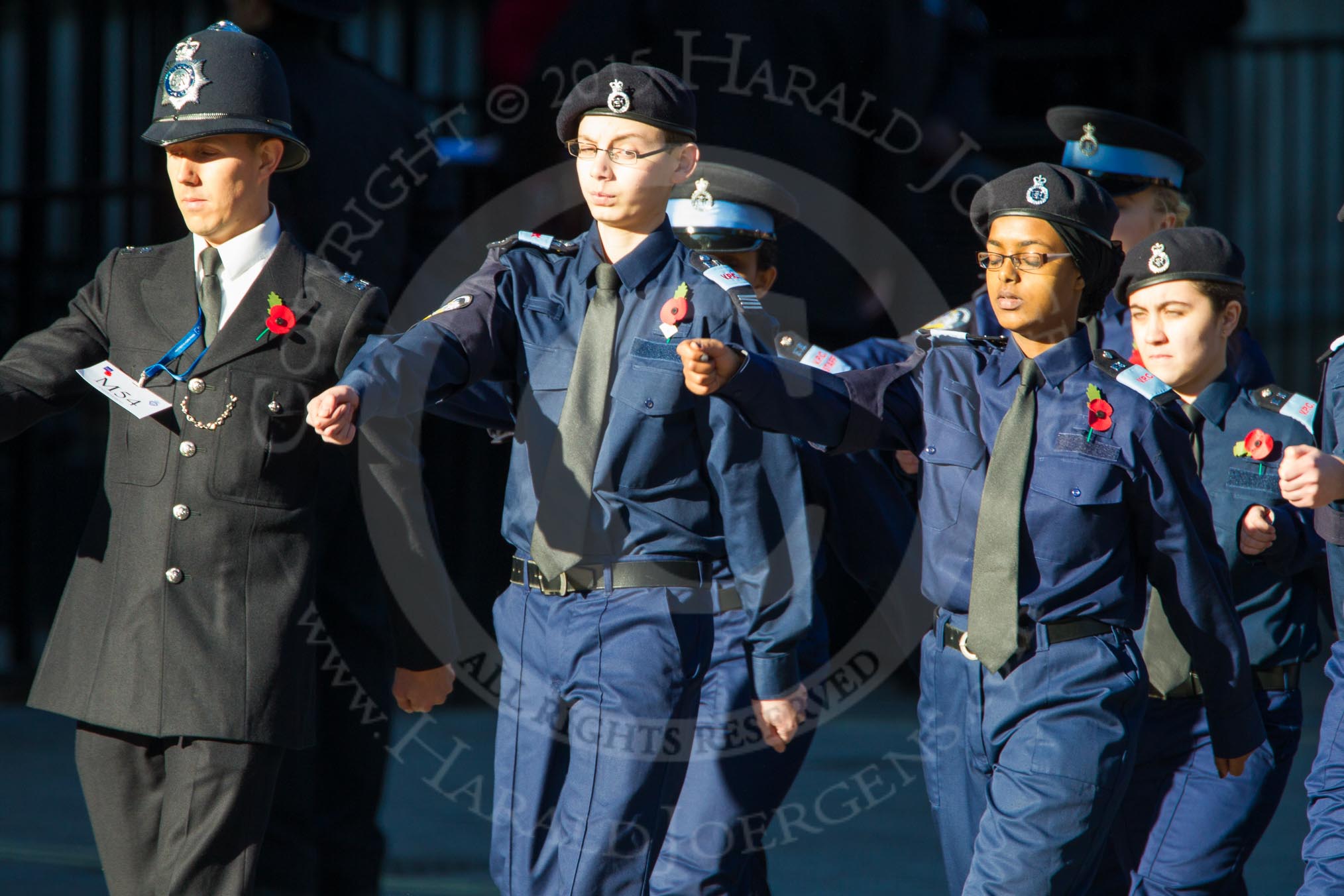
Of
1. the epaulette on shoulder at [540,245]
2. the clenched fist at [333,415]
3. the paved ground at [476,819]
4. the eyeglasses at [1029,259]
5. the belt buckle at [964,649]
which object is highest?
the epaulette on shoulder at [540,245]

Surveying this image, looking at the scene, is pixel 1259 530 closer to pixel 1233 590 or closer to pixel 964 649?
pixel 1233 590

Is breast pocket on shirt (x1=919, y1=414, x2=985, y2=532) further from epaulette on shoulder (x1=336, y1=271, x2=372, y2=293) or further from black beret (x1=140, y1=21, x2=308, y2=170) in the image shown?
black beret (x1=140, y1=21, x2=308, y2=170)

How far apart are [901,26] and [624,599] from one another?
3.94 m

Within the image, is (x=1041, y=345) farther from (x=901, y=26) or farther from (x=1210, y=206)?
(x=1210, y=206)

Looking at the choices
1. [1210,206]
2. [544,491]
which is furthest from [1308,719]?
[544,491]

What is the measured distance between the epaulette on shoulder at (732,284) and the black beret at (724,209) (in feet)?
3.08

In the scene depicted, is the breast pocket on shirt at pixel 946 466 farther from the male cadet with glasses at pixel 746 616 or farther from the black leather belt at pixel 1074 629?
the male cadet with glasses at pixel 746 616

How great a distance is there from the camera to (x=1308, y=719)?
23.7ft

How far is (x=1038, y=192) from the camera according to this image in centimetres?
362

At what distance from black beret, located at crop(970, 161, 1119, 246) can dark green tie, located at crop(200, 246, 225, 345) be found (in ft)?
4.93

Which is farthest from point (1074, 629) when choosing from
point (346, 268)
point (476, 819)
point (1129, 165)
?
point (476, 819)

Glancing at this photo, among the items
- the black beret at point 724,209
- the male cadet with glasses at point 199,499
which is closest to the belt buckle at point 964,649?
the male cadet with glasses at point 199,499

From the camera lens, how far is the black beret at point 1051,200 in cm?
359

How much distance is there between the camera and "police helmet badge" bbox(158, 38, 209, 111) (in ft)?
11.2
